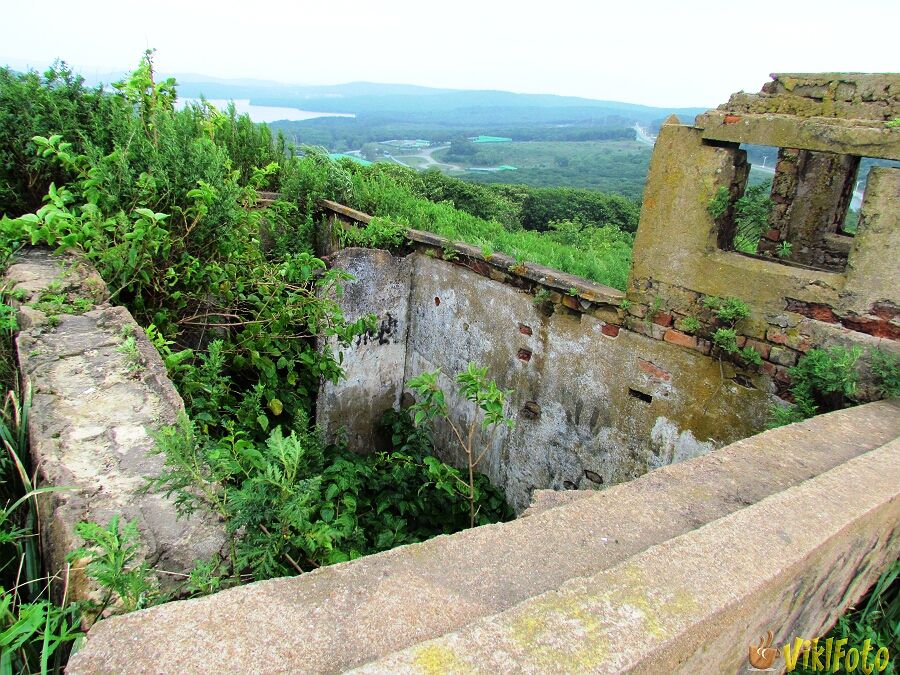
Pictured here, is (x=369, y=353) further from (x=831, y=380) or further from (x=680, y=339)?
(x=831, y=380)

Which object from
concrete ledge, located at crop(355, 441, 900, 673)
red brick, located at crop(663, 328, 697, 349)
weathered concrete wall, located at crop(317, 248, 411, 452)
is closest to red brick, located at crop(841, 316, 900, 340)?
red brick, located at crop(663, 328, 697, 349)

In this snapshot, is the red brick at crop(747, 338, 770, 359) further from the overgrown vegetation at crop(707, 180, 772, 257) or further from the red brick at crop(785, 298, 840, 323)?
the overgrown vegetation at crop(707, 180, 772, 257)

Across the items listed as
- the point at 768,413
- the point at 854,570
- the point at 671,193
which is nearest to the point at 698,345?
the point at 768,413

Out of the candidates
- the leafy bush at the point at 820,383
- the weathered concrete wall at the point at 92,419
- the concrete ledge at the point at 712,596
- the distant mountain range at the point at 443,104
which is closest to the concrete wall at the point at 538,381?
the leafy bush at the point at 820,383

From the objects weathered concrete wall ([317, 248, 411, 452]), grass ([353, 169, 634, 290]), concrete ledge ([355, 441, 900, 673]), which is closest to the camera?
concrete ledge ([355, 441, 900, 673])

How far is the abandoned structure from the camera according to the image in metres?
1.31

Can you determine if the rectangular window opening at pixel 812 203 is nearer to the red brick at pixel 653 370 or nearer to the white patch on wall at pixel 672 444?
the red brick at pixel 653 370

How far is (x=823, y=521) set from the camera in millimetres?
1764

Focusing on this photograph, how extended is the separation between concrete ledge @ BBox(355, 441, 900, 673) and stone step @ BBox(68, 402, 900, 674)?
12 centimetres

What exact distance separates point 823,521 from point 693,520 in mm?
368

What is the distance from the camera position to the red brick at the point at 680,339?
362 cm

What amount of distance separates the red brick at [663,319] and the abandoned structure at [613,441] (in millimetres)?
14

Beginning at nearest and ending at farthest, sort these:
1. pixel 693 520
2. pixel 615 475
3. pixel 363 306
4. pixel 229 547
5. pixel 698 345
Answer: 1. pixel 229 547
2. pixel 693 520
3. pixel 698 345
4. pixel 615 475
5. pixel 363 306

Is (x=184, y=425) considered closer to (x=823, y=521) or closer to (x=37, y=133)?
(x=823, y=521)
